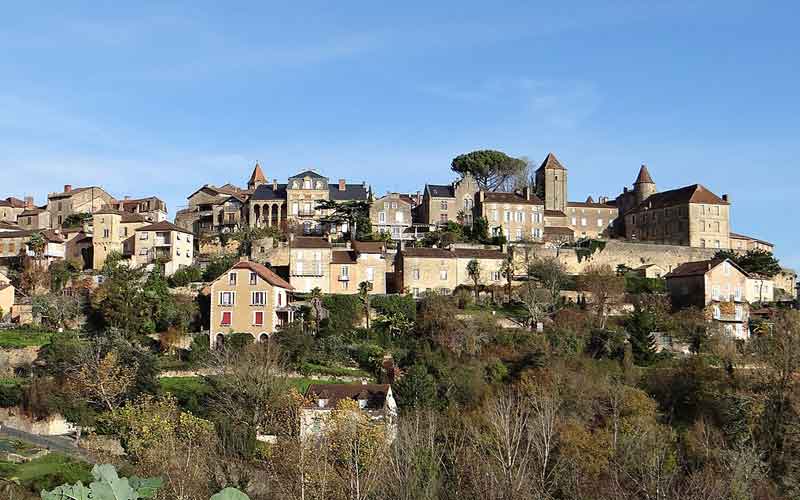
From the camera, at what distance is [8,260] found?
67250 millimetres

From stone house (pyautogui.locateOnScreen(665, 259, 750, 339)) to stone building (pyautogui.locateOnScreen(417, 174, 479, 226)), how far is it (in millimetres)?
19522

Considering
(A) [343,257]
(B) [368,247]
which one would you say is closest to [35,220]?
(A) [343,257]

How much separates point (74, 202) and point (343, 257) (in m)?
32.1

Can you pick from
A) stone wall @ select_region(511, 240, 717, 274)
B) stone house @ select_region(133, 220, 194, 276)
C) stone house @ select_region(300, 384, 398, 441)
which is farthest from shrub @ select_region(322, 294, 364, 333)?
stone wall @ select_region(511, 240, 717, 274)

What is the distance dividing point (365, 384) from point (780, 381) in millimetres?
19452

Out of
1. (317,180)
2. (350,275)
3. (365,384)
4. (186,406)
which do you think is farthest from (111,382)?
(317,180)

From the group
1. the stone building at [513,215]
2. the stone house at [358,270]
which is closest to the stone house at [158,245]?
the stone house at [358,270]

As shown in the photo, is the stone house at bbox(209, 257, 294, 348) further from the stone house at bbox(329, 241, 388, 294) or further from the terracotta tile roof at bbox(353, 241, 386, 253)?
the terracotta tile roof at bbox(353, 241, 386, 253)

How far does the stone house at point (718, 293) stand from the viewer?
57.4 meters

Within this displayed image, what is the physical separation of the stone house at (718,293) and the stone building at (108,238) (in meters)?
37.7

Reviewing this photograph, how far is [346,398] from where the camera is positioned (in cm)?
4112

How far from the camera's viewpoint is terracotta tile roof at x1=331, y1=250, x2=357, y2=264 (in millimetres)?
60281

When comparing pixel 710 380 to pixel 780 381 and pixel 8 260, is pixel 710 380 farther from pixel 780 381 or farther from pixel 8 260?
pixel 8 260

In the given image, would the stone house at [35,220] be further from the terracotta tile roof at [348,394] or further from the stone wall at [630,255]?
the terracotta tile roof at [348,394]
